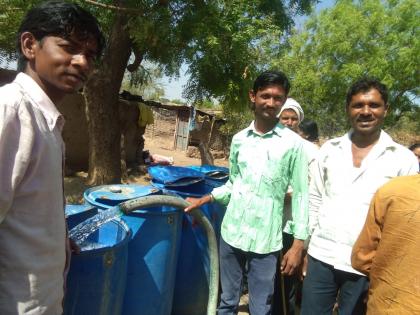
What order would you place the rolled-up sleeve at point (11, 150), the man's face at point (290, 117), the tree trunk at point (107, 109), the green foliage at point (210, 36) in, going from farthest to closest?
the tree trunk at point (107, 109), the green foliage at point (210, 36), the man's face at point (290, 117), the rolled-up sleeve at point (11, 150)

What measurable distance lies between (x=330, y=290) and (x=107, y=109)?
4857 millimetres

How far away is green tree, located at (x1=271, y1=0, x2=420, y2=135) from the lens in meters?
15.0

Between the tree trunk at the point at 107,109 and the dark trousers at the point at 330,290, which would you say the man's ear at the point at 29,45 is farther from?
the tree trunk at the point at 107,109

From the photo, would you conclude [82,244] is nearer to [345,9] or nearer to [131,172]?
[131,172]

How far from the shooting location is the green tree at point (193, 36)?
3.90 m

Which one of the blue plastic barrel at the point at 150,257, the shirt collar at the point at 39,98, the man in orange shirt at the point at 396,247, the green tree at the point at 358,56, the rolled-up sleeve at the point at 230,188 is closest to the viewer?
the shirt collar at the point at 39,98

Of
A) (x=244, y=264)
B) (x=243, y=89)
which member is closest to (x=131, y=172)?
(x=243, y=89)

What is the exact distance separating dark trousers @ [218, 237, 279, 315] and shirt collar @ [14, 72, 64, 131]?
5.02 feet

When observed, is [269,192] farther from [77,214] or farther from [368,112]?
A: [77,214]

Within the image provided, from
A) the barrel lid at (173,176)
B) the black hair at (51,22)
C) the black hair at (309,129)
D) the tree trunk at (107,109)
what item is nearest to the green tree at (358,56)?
the tree trunk at (107,109)

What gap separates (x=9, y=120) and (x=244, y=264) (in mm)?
1835

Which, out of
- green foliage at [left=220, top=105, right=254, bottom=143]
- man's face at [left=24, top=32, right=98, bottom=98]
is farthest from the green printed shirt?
green foliage at [left=220, top=105, right=254, bottom=143]

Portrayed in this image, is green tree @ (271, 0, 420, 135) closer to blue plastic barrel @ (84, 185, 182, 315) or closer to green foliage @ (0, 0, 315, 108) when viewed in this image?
green foliage @ (0, 0, 315, 108)

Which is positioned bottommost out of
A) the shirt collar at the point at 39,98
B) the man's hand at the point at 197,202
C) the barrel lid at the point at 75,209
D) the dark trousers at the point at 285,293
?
the dark trousers at the point at 285,293
